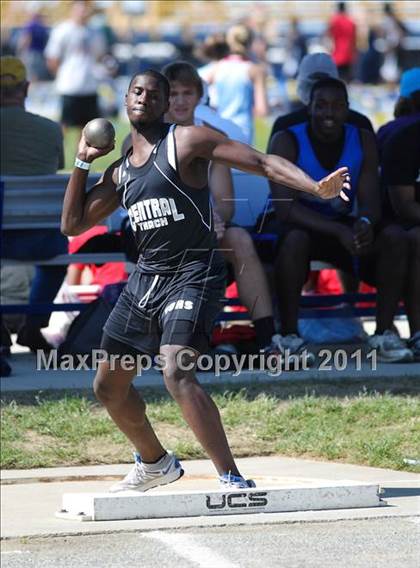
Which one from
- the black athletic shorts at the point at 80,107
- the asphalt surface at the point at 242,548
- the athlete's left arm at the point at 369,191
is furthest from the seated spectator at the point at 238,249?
the black athletic shorts at the point at 80,107

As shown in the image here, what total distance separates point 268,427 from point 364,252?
1698mm

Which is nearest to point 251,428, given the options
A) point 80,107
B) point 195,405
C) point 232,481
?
point 232,481

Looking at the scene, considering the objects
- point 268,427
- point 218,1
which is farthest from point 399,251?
point 218,1

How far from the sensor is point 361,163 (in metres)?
9.44

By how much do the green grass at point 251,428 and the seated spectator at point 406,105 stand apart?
7.44 feet

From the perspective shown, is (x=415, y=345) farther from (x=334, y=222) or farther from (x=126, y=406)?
(x=126, y=406)

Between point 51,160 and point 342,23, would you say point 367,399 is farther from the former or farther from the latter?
point 342,23

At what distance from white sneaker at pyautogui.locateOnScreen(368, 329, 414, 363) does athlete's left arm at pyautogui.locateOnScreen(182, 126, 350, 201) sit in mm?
3278

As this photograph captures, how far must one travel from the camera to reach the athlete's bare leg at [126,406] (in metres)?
6.50

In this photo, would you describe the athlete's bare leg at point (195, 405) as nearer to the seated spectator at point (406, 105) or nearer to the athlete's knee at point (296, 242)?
the athlete's knee at point (296, 242)

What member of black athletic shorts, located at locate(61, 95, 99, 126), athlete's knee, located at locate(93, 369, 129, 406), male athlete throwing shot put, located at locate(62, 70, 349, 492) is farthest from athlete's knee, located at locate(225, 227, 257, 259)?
black athletic shorts, located at locate(61, 95, 99, 126)

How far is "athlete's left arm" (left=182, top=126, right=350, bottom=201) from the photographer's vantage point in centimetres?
607

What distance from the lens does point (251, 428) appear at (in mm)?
8023

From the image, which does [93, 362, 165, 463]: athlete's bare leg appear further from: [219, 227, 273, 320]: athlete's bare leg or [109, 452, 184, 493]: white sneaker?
[219, 227, 273, 320]: athlete's bare leg
